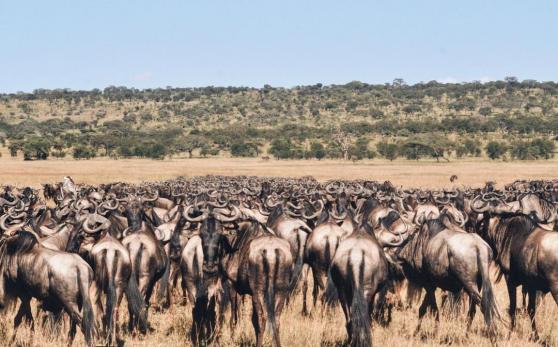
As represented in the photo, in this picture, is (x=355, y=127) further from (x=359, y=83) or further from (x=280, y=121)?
(x=359, y=83)

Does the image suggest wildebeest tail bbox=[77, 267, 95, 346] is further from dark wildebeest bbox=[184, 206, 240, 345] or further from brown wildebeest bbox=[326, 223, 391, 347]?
brown wildebeest bbox=[326, 223, 391, 347]

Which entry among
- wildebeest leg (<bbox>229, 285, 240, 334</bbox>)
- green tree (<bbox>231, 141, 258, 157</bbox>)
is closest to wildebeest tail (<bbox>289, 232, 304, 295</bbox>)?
wildebeest leg (<bbox>229, 285, 240, 334</bbox>)

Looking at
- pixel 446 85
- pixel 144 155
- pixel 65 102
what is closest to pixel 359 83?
pixel 446 85

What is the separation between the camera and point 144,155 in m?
96.8

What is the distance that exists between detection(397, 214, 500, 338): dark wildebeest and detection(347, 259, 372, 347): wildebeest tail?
5.36ft

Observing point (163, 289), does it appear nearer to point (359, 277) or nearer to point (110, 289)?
point (110, 289)

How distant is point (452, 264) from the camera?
9578 millimetres

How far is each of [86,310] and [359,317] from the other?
11.2ft

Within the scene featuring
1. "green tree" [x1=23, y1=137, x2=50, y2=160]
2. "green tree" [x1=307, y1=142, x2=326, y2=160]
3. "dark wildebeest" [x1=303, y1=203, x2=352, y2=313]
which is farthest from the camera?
"green tree" [x1=307, y1=142, x2=326, y2=160]

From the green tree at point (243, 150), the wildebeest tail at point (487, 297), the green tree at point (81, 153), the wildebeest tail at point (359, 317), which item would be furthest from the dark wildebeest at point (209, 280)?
the green tree at point (243, 150)

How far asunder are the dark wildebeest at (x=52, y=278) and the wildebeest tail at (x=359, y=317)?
3.30 metres

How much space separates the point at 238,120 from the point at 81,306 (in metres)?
133

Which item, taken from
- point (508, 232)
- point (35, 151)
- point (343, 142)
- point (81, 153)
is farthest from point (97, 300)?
point (343, 142)

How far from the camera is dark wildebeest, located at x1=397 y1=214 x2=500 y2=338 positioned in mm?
9391
